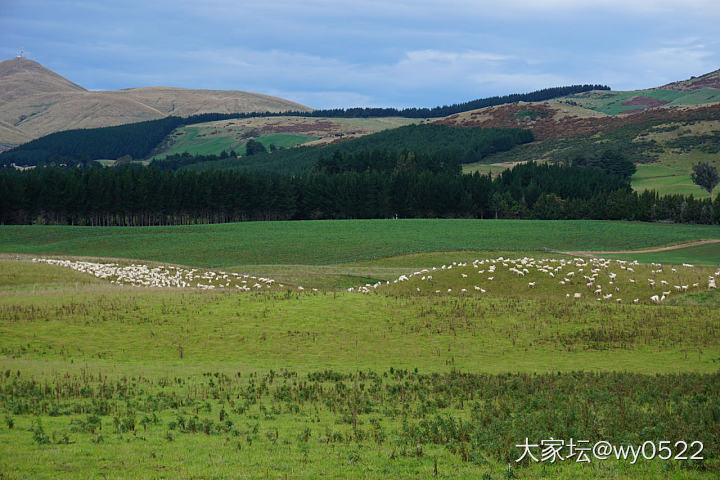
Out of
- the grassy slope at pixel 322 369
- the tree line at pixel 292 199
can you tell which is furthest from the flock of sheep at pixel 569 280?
the tree line at pixel 292 199

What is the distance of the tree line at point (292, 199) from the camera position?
416 feet

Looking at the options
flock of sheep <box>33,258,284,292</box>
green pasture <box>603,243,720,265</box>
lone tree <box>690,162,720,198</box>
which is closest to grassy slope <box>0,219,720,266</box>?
green pasture <box>603,243,720,265</box>

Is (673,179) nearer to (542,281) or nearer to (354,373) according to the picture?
(542,281)

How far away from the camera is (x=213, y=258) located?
81.1m

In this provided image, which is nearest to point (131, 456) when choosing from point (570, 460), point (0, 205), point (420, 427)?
point (420, 427)

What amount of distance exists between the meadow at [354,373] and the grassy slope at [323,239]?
2607cm

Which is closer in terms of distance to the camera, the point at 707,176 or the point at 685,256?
the point at 685,256

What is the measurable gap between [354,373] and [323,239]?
69.4 m

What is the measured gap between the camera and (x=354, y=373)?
955 inches

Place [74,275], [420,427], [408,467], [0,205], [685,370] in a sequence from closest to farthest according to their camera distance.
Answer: [408,467] → [420,427] → [685,370] → [74,275] → [0,205]

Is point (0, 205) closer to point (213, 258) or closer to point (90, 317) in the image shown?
point (213, 258)

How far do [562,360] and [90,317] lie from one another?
23.0m

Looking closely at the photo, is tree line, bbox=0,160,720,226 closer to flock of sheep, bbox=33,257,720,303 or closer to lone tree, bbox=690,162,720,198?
lone tree, bbox=690,162,720,198

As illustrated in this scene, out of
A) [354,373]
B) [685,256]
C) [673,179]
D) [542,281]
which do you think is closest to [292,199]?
[685,256]
